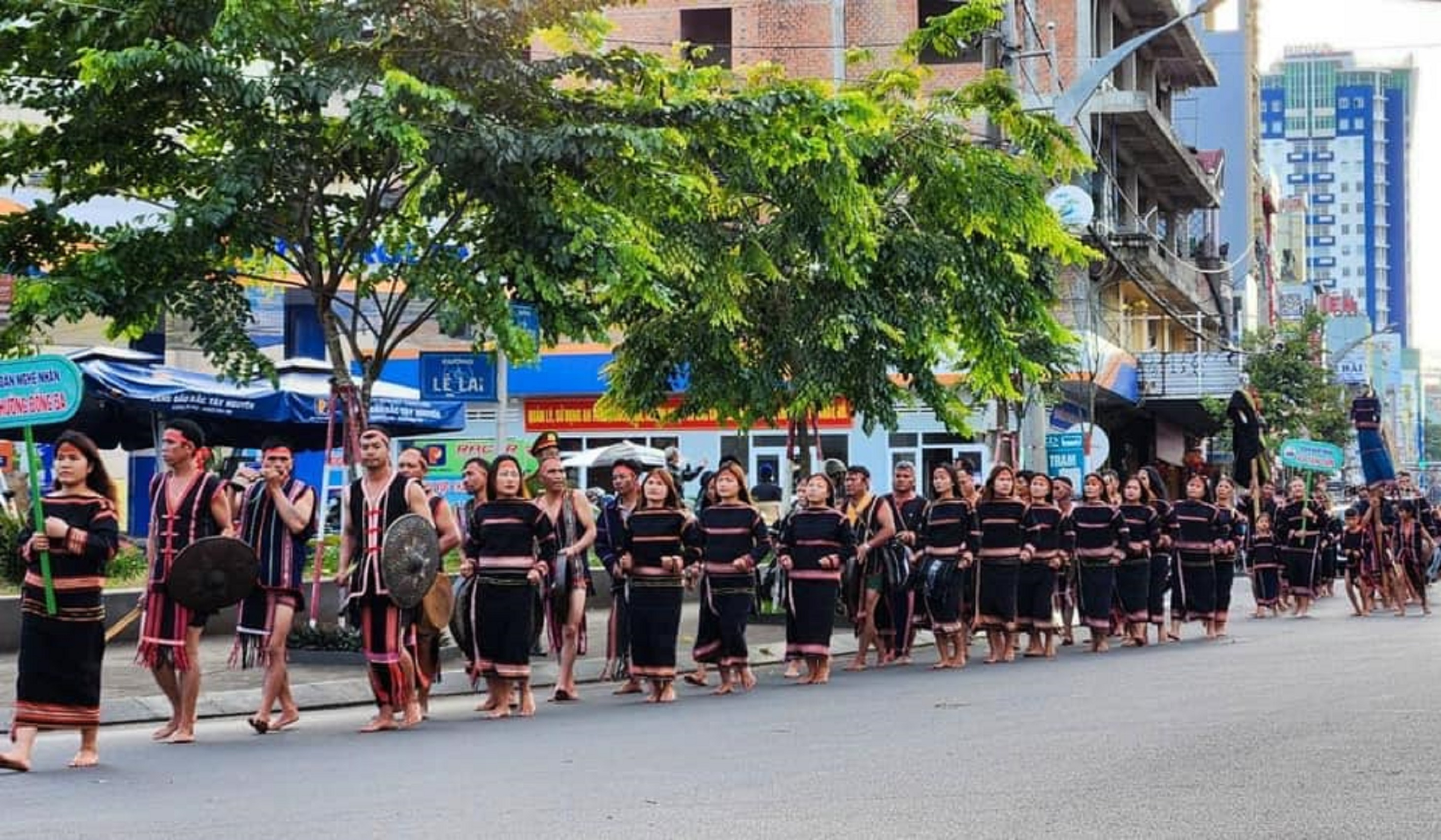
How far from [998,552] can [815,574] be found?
2727 mm

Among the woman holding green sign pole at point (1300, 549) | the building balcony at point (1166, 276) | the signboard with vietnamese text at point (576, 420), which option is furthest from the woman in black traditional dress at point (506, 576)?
the signboard with vietnamese text at point (576, 420)

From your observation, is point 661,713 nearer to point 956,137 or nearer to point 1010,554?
point 1010,554

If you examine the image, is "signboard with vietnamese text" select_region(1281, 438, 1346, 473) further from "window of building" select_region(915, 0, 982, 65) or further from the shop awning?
"window of building" select_region(915, 0, 982, 65)

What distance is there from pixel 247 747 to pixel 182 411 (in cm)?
973

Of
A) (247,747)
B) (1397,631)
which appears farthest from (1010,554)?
(247,747)

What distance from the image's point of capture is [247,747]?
12320 millimetres

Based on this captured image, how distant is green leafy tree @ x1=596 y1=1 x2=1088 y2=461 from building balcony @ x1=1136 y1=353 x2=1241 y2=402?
A: 28.9 metres

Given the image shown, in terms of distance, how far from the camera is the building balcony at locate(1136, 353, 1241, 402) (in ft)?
171

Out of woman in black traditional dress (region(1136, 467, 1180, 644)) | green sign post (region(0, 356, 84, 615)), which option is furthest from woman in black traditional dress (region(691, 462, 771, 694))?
woman in black traditional dress (region(1136, 467, 1180, 644))

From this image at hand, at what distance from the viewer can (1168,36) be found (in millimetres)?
55906

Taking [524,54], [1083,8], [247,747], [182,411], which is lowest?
[247,747]

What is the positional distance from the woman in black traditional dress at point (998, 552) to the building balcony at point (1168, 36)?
33862mm

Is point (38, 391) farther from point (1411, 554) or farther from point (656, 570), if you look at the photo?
point (1411, 554)

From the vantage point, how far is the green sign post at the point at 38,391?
12469 millimetres
